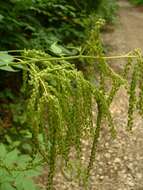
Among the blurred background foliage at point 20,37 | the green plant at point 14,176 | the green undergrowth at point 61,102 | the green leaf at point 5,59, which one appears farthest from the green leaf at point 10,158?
the green undergrowth at point 61,102

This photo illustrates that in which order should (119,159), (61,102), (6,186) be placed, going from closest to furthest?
(61,102), (6,186), (119,159)

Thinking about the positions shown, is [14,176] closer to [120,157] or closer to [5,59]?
[5,59]

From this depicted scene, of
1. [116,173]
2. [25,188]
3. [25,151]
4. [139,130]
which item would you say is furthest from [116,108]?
[25,188]

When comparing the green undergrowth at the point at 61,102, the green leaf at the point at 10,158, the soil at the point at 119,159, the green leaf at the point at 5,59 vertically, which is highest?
the green leaf at the point at 5,59

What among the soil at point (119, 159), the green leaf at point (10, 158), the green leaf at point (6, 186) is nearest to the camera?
the green leaf at point (6, 186)

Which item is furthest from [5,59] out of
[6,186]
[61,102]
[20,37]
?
[20,37]

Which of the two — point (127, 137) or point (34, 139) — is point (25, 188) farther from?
point (127, 137)

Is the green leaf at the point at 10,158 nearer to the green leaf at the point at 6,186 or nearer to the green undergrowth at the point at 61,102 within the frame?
the green leaf at the point at 6,186

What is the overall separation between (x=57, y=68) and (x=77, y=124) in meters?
0.16

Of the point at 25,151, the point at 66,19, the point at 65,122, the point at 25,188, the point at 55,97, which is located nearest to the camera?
the point at 55,97

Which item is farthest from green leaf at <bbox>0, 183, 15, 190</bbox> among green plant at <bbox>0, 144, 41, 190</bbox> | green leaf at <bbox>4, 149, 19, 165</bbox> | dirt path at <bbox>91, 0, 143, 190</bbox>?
dirt path at <bbox>91, 0, 143, 190</bbox>

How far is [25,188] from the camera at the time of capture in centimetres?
249

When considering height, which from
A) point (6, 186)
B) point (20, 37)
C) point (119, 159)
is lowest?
point (119, 159)

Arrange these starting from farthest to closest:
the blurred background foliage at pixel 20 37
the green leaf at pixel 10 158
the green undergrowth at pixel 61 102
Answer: the blurred background foliage at pixel 20 37, the green leaf at pixel 10 158, the green undergrowth at pixel 61 102
